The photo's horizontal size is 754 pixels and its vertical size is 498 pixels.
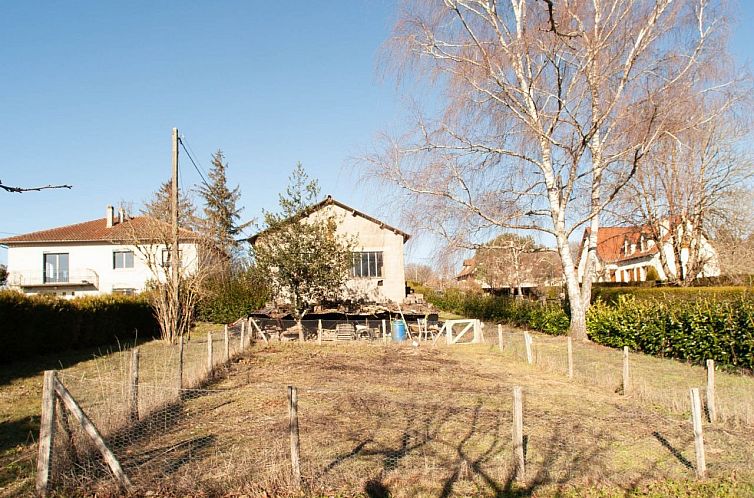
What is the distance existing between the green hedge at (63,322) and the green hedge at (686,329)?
53.8 ft

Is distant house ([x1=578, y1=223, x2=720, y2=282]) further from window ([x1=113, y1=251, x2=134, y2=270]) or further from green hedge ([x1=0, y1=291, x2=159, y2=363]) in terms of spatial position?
window ([x1=113, y1=251, x2=134, y2=270])

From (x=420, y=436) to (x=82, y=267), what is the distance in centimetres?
3718

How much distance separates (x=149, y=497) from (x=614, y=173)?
59.7 ft

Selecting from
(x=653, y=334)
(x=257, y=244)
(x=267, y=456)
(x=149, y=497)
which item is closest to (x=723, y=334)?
(x=653, y=334)

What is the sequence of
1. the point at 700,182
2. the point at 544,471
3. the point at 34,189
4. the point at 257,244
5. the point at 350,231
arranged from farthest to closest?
the point at 350,231 < the point at 700,182 < the point at 257,244 < the point at 544,471 < the point at 34,189

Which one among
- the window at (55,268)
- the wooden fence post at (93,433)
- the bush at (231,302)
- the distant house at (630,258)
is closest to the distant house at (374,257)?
the bush at (231,302)

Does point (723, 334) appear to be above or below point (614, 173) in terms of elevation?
below

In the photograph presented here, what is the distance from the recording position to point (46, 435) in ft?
16.6

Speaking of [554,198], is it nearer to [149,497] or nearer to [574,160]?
[574,160]

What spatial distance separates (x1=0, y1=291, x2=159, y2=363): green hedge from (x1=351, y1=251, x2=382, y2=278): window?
33.1 feet

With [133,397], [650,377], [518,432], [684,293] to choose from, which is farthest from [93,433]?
[684,293]

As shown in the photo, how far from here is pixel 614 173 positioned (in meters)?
19.0

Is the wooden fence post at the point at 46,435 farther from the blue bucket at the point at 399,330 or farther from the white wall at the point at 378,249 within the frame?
the white wall at the point at 378,249

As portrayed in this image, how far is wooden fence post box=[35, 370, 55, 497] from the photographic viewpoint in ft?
16.4
